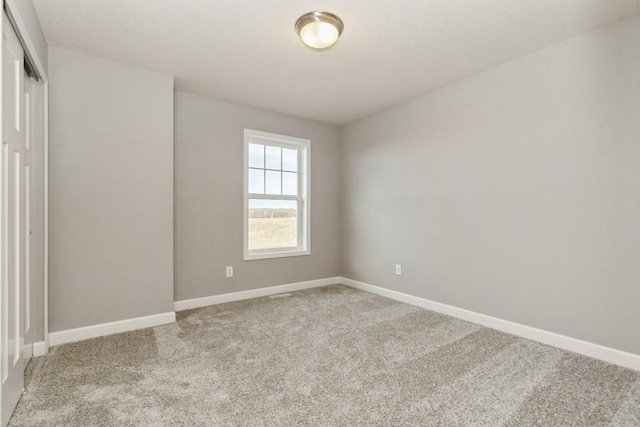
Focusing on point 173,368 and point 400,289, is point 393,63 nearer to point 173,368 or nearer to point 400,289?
point 400,289

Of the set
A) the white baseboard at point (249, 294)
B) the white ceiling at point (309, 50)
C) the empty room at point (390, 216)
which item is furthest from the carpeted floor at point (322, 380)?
the white ceiling at point (309, 50)

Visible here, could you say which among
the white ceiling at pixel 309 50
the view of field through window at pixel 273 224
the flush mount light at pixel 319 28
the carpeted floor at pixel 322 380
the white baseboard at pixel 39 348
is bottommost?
the carpeted floor at pixel 322 380

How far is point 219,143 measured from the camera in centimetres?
360

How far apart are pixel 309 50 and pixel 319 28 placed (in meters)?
0.46

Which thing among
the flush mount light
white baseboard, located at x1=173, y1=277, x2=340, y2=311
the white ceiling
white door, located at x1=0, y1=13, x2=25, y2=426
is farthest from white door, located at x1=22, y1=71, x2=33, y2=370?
the flush mount light

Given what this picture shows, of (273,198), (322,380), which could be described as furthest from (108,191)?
(322,380)

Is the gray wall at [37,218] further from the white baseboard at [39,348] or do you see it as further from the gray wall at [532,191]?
the gray wall at [532,191]

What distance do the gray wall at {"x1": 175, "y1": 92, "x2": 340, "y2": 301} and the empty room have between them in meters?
0.03

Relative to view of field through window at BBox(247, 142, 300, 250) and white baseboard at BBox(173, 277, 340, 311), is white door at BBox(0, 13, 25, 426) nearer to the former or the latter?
white baseboard at BBox(173, 277, 340, 311)

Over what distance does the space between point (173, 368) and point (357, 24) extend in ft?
8.72

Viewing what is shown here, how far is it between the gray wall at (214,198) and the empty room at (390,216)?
3cm

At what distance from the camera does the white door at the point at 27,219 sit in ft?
6.59

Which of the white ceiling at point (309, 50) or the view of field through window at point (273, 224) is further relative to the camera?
the view of field through window at point (273, 224)

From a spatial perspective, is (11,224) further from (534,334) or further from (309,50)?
(534,334)
